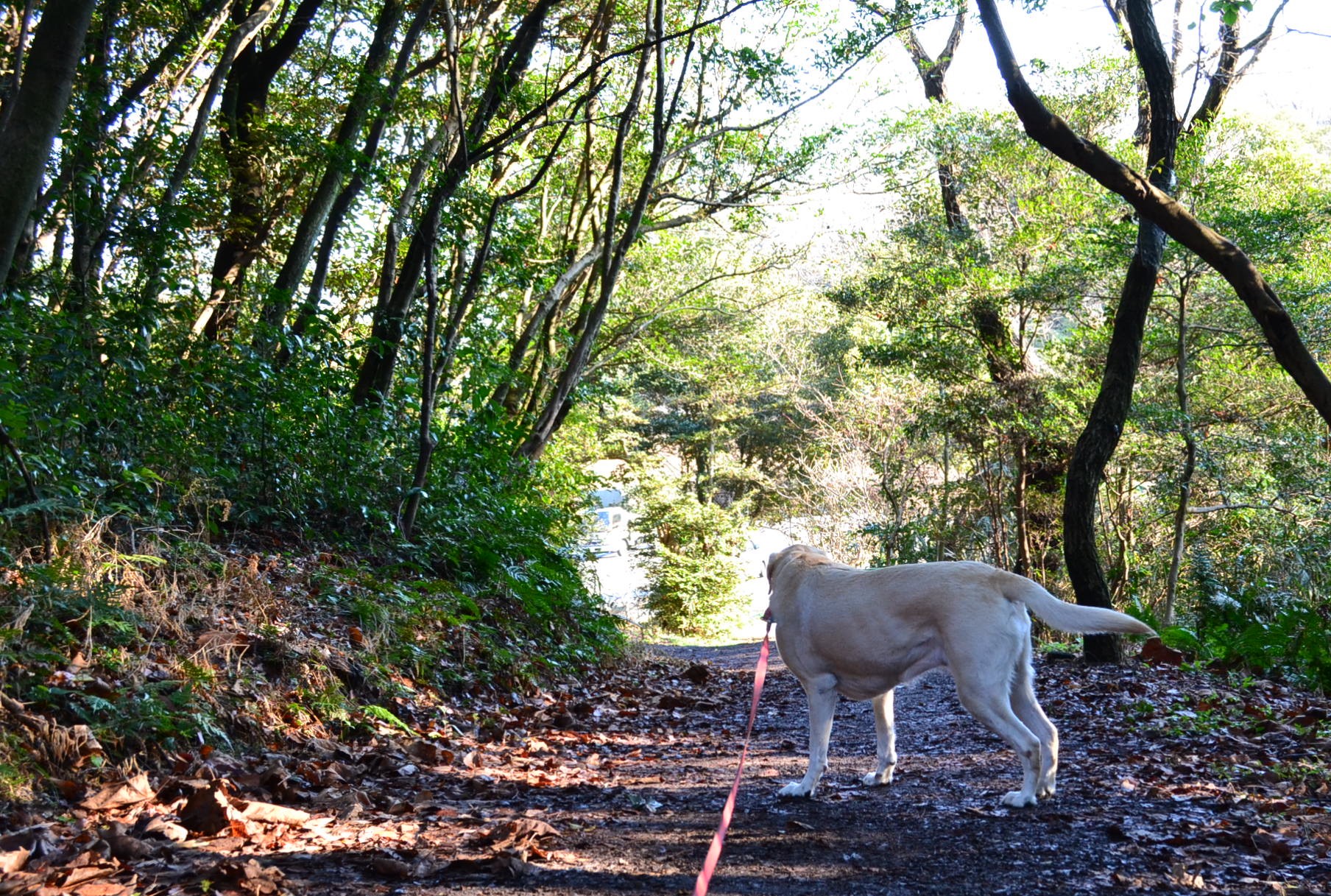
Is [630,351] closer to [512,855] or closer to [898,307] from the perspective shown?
[898,307]

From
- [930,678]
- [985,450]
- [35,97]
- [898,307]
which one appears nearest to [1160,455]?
[985,450]

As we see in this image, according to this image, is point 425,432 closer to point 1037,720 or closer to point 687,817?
point 687,817

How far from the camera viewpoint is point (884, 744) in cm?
571

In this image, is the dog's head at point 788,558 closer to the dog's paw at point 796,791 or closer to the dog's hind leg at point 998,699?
the dog's paw at point 796,791

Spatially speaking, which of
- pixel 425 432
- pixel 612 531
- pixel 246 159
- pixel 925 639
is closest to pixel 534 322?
pixel 246 159

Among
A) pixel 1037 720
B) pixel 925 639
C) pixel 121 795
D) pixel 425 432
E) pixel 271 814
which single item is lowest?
pixel 271 814

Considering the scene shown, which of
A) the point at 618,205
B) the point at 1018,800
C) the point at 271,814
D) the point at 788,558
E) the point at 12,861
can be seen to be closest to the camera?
the point at 12,861

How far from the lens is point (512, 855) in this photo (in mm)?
3971

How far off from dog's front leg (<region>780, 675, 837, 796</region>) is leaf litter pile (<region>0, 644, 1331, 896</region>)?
0.10m

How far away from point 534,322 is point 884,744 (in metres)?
12.9

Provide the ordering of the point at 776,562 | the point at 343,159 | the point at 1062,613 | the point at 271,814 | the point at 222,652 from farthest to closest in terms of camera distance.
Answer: the point at 343,159, the point at 776,562, the point at 222,652, the point at 1062,613, the point at 271,814

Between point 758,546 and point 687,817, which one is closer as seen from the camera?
point 687,817

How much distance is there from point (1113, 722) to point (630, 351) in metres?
18.2

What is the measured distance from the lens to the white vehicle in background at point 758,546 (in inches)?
1125
